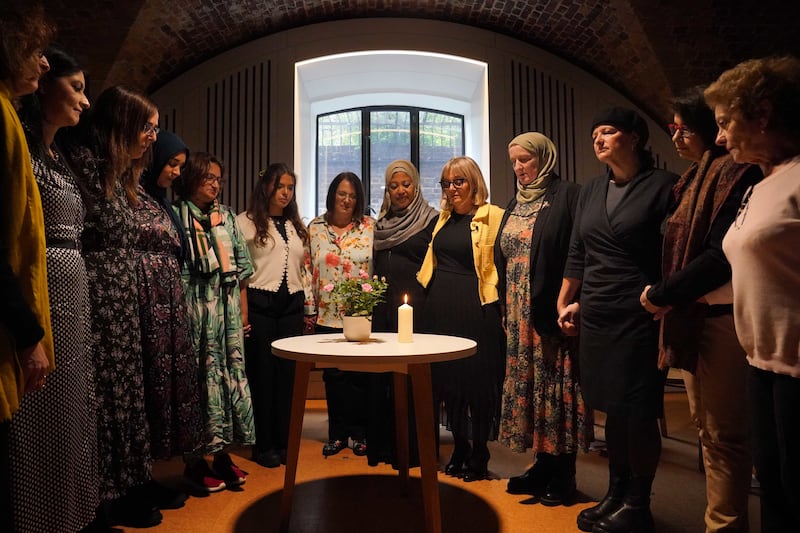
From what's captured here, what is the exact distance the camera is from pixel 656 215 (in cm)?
192

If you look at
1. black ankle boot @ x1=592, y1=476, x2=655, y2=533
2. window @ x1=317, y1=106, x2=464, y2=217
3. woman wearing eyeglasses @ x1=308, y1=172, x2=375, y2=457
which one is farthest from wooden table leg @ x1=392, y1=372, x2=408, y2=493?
window @ x1=317, y1=106, x2=464, y2=217

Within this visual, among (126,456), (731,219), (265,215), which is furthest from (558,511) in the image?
(265,215)

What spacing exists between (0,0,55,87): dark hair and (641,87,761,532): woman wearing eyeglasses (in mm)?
1797

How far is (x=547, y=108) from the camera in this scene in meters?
5.86

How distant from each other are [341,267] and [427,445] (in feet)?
5.09

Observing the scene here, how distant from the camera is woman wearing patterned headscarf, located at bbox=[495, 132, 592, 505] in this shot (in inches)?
91.0

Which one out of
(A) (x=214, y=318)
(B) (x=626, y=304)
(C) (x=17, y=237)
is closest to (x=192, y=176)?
(A) (x=214, y=318)

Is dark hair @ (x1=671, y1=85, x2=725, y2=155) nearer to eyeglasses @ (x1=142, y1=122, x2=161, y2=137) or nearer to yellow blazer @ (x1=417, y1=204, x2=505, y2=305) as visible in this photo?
yellow blazer @ (x1=417, y1=204, x2=505, y2=305)

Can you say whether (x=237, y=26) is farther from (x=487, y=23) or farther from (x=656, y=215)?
(x=656, y=215)

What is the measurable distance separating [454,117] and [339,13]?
1.84 m

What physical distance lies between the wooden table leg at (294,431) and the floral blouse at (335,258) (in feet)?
3.70

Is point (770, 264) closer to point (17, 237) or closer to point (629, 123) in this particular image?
point (629, 123)

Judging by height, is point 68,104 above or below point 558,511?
above

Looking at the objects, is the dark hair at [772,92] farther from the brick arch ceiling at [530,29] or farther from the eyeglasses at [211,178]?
the brick arch ceiling at [530,29]
